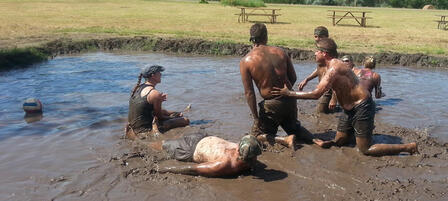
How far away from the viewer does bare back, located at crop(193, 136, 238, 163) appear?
16.9ft

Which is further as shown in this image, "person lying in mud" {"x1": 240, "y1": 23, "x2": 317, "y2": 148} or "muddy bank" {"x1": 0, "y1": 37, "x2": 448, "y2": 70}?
"muddy bank" {"x1": 0, "y1": 37, "x2": 448, "y2": 70}

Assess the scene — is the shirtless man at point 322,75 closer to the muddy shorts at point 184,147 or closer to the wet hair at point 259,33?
the wet hair at point 259,33

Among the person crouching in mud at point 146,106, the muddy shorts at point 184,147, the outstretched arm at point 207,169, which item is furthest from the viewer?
the person crouching in mud at point 146,106

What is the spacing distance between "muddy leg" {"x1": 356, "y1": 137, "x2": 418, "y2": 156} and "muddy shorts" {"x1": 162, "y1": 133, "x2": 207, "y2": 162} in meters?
2.16

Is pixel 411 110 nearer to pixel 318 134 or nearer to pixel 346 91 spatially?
pixel 318 134

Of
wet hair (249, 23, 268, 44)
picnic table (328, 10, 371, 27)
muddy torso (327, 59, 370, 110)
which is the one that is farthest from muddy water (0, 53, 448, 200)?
picnic table (328, 10, 371, 27)

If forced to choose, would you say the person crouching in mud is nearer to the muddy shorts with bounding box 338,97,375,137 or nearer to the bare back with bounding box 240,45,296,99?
the bare back with bounding box 240,45,296,99

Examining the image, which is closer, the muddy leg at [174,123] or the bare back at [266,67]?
the bare back at [266,67]

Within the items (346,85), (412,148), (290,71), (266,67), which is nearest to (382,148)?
(412,148)

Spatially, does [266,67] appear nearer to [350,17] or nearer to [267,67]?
[267,67]

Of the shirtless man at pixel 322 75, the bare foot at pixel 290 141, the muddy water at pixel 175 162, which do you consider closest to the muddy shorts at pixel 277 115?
the bare foot at pixel 290 141

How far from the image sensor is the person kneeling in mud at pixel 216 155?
484 centimetres

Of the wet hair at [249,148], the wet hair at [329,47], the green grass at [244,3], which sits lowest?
the wet hair at [249,148]

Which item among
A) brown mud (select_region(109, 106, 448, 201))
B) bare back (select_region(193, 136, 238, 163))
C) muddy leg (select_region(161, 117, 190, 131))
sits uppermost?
bare back (select_region(193, 136, 238, 163))
